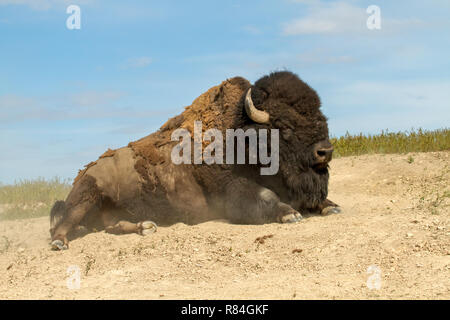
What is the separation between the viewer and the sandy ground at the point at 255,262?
4637 mm

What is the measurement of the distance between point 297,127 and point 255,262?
2.28m

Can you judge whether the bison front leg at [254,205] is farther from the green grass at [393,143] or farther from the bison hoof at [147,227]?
the green grass at [393,143]

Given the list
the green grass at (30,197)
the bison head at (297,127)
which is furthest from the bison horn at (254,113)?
the green grass at (30,197)

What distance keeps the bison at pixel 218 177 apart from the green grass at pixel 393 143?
24.9 feet

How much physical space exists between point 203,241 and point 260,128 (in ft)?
5.91

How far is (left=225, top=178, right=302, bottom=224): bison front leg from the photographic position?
693 cm

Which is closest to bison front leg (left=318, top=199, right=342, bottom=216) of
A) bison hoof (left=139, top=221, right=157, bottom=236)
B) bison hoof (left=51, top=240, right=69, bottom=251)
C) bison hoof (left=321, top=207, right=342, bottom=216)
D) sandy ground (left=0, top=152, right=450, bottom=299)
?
bison hoof (left=321, top=207, right=342, bottom=216)

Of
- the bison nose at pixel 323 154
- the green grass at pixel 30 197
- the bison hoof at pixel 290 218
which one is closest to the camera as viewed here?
the bison hoof at pixel 290 218

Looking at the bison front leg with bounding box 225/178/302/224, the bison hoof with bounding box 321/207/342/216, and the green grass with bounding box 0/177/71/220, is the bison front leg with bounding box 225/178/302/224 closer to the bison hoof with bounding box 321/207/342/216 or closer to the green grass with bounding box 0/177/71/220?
the bison hoof with bounding box 321/207/342/216

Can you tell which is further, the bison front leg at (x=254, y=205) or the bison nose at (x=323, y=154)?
the bison nose at (x=323, y=154)

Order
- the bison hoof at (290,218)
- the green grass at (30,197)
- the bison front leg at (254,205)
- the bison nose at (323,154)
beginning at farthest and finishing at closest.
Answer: the green grass at (30,197)
the bison nose at (323,154)
the bison front leg at (254,205)
the bison hoof at (290,218)

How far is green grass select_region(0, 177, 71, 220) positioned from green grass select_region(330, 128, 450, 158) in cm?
822

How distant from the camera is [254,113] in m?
7.12

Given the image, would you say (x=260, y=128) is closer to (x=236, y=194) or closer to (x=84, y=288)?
(x=236, y=194)
